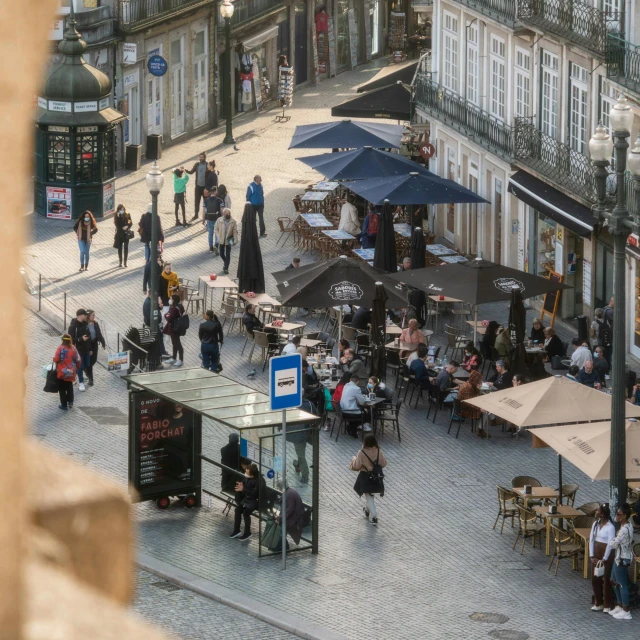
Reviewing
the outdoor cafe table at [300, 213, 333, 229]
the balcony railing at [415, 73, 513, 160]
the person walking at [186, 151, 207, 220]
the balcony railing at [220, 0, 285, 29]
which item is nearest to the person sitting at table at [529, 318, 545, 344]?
the balcony railing at [415, 73, 513, 160]

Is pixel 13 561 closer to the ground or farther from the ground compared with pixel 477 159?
farther from the ground

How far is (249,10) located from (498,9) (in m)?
25.9

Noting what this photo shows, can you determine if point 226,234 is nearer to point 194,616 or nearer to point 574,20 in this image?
point 574,20

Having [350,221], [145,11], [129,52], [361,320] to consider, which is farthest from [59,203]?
[361,320]

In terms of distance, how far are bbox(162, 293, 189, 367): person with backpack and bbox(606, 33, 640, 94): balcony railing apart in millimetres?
9768

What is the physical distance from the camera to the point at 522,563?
2017 centimetres

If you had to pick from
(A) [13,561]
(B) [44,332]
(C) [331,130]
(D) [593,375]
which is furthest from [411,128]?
(A) [13,561]

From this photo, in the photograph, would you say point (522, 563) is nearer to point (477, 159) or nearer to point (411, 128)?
point (477, 159)

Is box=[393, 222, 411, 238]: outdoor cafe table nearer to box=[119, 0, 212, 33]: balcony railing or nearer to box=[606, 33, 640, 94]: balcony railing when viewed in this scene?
box=[606, 33, 640, 94]: balcony railing

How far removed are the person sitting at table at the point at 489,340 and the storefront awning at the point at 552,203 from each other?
3427mm

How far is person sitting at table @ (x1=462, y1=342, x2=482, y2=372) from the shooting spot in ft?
90.6

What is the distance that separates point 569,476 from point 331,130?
22.1m

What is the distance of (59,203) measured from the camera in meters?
41.8

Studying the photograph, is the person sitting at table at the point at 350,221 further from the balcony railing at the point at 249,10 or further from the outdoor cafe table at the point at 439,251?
the balcony railing at the point at 249,10
